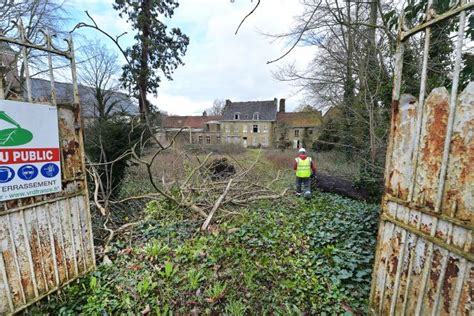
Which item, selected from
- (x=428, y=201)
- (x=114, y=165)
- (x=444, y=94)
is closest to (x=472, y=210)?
(x=428, y=201)

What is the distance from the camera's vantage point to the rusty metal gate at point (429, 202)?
1394 mm

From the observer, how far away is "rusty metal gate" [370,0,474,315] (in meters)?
1.39

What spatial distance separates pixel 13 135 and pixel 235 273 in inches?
117

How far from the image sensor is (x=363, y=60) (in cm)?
730

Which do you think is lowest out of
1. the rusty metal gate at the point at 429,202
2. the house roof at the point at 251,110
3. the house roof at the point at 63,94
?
the rusty metal gate at the point at 429,202

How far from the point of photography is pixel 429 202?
161cm

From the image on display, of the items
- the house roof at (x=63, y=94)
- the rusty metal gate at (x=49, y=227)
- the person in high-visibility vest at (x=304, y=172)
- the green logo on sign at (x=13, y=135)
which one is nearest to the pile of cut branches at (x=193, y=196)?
the rusty metal gate at (x=49, y=227)

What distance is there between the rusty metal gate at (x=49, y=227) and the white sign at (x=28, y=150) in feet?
0.28

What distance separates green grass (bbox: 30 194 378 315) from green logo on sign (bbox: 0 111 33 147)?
1.80 metres

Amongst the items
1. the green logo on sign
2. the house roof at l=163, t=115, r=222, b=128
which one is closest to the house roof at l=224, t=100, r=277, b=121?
the house roof at l=163, t=115, r=222, b=128

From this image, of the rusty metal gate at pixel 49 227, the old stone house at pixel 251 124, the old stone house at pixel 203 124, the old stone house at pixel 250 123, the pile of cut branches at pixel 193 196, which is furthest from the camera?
the old stone house at pixel 203 124

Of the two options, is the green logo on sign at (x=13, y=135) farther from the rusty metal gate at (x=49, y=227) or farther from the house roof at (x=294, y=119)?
the house roof at (x=294, y=119)

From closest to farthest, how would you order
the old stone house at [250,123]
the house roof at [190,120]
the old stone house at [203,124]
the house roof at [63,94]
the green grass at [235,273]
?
1. the green grass at [235,273]
2. the house roof at [63,94]
3. the old stone house at [250,123]
4. the old stone house at [203,124]
5. the house roof at [190,120]

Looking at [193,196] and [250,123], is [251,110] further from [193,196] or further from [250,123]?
[193,196]
